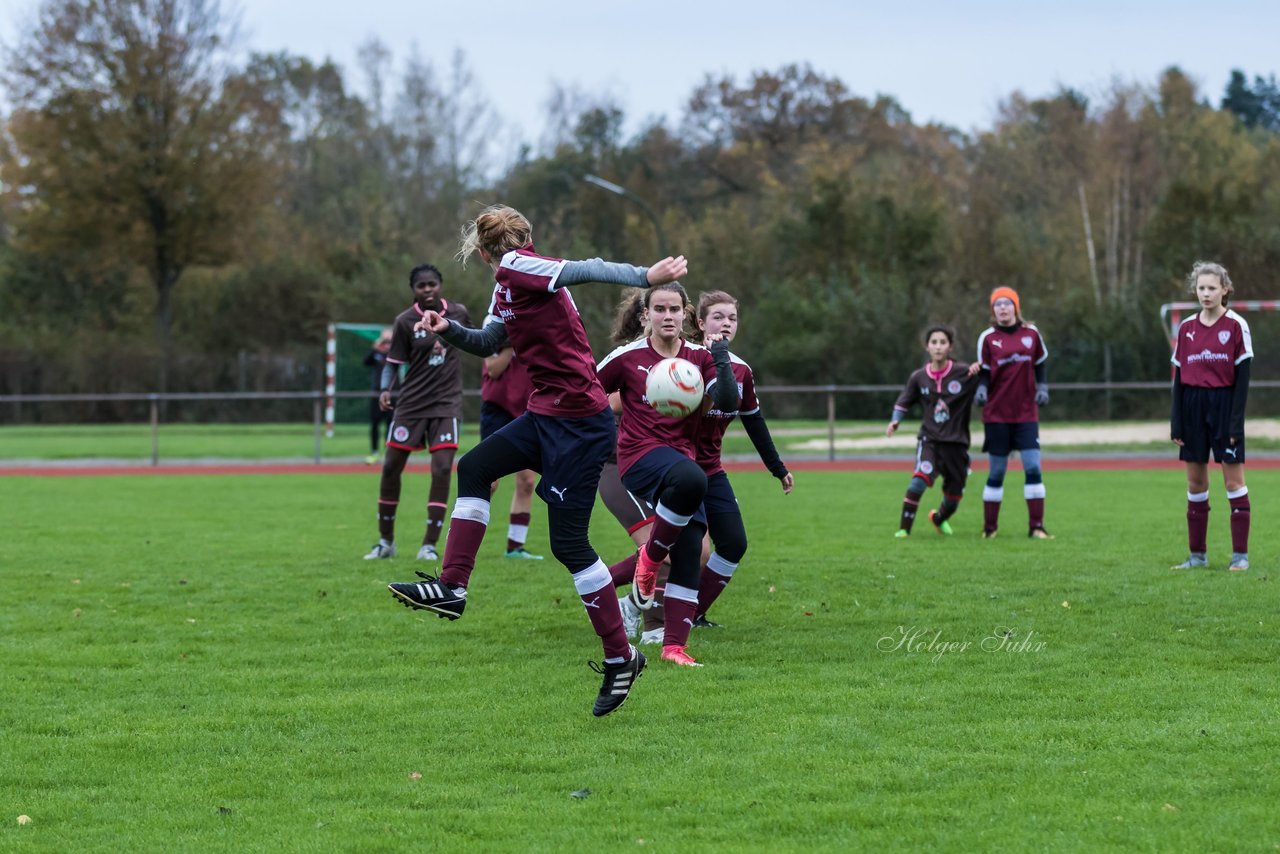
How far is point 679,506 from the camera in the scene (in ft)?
21.5

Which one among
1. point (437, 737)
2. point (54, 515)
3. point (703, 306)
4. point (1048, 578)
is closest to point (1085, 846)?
point (437, 737)

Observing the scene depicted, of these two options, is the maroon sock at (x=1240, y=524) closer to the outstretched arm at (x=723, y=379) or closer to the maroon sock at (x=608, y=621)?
the outstretched arm at (x=723, y=379)

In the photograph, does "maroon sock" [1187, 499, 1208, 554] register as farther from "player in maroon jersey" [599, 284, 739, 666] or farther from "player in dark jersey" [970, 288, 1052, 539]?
"player in maroon jersey" [599, 284, 739, 666]

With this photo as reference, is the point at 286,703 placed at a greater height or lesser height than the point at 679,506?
lesser

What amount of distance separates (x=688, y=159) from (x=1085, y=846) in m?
53.2

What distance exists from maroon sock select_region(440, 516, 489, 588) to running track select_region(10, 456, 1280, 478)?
52.1ft

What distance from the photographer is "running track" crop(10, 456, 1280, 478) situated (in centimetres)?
2164

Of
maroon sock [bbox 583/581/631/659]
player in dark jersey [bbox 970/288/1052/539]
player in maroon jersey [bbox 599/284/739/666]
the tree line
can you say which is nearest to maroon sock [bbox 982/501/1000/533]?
player in dark jersey [bbox 970/288/1052/539]

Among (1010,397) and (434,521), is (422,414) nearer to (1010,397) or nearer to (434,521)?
(434,521)

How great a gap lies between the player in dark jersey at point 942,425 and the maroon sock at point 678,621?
562 centimetres

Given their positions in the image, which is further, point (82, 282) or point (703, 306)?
point (82, 282)

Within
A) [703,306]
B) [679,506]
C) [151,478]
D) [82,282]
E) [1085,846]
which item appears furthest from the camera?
[82,282]

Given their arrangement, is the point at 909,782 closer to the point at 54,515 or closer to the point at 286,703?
the point at 286,703

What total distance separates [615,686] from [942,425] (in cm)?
730
